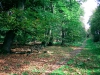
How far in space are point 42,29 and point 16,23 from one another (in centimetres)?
255

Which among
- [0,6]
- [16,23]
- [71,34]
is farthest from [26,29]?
[71,34]

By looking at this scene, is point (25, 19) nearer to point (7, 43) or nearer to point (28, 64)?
point (7, 43)

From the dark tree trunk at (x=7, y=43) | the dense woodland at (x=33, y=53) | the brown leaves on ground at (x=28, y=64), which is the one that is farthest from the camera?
the dark tree trunk at (x=7, y=43)

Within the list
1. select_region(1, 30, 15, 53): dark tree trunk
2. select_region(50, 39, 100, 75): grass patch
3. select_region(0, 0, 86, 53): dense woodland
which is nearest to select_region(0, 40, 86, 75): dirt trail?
select_region(50, 39, 100, 75): grass patch

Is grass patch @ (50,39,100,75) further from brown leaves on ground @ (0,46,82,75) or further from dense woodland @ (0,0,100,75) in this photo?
brown leaves on ground @ (0,46,82,75)

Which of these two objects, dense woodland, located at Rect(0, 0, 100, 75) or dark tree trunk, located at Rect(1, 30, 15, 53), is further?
dark tree trunk, located at Rect(1, 30, 15, 53)

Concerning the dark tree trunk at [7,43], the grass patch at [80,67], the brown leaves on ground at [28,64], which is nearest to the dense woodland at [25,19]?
the dark tree trunk at [7,43]

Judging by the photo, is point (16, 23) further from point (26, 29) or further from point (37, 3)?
point (37, 3)

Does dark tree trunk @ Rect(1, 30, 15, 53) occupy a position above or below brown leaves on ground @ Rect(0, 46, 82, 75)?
above

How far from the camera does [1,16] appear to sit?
631 inches

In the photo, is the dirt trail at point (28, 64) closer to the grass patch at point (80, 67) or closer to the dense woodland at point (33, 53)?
the dense woodland at point (33, 53)

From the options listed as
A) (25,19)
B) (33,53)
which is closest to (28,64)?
(25,19)

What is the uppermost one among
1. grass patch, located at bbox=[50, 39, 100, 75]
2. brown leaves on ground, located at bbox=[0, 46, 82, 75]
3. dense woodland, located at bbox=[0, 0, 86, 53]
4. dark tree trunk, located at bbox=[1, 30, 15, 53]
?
dense woodland, located at bbox=[0, 0, 86, 53]

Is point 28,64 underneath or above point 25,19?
underneath
